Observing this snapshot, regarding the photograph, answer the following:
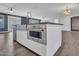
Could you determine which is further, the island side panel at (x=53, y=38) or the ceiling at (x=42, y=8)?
the island side panel at (x=53, y=38)

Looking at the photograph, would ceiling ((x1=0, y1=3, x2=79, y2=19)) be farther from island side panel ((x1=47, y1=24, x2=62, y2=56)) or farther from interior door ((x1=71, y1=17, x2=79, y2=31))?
island side panel ((x1=47, y1=24, x2=62, y2=56))

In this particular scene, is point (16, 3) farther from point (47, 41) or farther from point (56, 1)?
point (47, 41)

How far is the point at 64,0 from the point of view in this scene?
139 centimetres

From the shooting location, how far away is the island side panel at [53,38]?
174 cm

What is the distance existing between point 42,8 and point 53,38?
26.5 inches

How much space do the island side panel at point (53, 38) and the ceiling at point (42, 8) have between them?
0.22 m

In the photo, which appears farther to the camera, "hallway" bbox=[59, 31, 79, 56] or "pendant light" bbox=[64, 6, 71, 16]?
"hallway" bbox=[59, 31, 79, 56]

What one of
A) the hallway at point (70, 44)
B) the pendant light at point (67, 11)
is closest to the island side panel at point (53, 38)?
the hallway at point (70, 44)

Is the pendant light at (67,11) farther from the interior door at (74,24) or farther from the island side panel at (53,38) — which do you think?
the island side panel at (53,38)

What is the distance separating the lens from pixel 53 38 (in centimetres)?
197

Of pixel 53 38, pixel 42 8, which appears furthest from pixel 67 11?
pixel 53 38

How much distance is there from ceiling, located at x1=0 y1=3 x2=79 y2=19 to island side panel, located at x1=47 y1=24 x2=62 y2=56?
8.8 inches

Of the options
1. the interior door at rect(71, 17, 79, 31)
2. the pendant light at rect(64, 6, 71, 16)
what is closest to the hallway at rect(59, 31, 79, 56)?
the interior door at rect(71, 17, 79, 31)

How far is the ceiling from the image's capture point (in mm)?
1501
